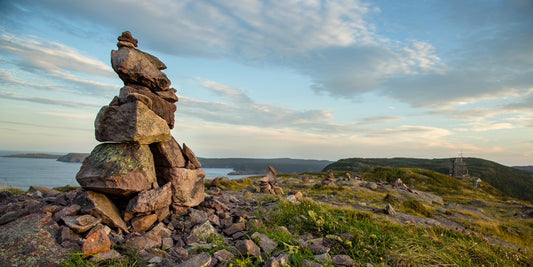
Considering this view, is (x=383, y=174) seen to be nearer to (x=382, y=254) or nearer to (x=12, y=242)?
(x=382, y=254)

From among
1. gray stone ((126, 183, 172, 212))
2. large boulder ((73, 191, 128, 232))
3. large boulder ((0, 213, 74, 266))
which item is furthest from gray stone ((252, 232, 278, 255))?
large boulder ((0, 213, 74, 266))

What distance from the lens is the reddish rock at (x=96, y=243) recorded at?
6.18 meters

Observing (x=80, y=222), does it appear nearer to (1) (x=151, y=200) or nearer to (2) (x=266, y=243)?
(1) (x=151, y=200)

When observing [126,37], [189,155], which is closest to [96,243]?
[189,155]

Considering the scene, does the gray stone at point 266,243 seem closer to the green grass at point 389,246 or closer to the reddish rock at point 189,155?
the green grass at point 389,246

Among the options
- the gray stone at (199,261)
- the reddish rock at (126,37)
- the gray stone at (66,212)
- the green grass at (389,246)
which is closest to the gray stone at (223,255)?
the gray stone at (199,261)

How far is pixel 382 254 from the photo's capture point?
22.6ft

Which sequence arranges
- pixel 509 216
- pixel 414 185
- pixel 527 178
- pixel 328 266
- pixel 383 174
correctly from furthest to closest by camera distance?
1. pixel 527 178
2. pixel 383 174
3. pixel 414 185
4. pixel 509 216
5. pixel 328 266

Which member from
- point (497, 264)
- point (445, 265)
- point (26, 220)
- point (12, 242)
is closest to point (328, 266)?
point (445, 265)

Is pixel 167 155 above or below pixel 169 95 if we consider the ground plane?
below

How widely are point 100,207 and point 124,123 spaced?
8.38 ft

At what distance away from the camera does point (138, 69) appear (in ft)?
31.6

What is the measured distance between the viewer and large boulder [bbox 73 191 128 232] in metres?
7.60

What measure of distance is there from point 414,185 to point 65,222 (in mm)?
41418
